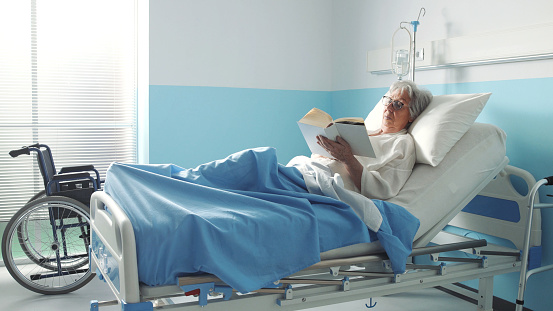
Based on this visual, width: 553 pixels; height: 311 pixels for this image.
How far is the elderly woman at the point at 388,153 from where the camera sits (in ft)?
7.04

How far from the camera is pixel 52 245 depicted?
2.72m

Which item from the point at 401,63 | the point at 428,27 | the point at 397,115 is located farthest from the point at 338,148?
the point at 428,27

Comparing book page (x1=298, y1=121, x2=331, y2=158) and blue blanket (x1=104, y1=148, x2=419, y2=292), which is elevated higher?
book page (x1=298, y1=121, x2=331, y2=158)

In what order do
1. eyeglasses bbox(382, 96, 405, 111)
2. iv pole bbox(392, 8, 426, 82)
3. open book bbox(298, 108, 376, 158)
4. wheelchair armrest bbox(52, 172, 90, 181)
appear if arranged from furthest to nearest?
iv pole bbox(392, 8, 426, 82), wheelchair armrest bbox(52, 172, 90, 181), eyeglasses bbox(382, 96, 405, 111), open book bbox(298, 108, 376, 158)

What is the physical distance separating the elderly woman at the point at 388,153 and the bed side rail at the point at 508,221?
460 millimetres

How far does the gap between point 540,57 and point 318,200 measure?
3.99 ft

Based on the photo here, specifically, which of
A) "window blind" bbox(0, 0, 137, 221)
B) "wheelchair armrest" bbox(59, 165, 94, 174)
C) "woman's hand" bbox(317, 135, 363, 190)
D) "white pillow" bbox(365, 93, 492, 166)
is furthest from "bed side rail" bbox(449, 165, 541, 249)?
"window blind" bbox(0, 0, 137, 221)

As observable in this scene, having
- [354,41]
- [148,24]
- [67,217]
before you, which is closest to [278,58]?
[354,41]

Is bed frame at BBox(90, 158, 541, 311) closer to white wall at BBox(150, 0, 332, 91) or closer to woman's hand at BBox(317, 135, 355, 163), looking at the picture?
woman's hand at BBox(317, 135, 355, 163)

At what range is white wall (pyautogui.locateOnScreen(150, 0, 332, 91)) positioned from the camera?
3434 mm

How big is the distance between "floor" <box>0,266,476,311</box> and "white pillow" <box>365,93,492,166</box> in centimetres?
86

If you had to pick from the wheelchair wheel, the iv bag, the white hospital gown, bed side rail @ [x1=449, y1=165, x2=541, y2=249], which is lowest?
the wheelchair wheel

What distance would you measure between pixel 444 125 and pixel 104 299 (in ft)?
6.27

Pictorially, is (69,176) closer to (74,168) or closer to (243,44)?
(74,168)
